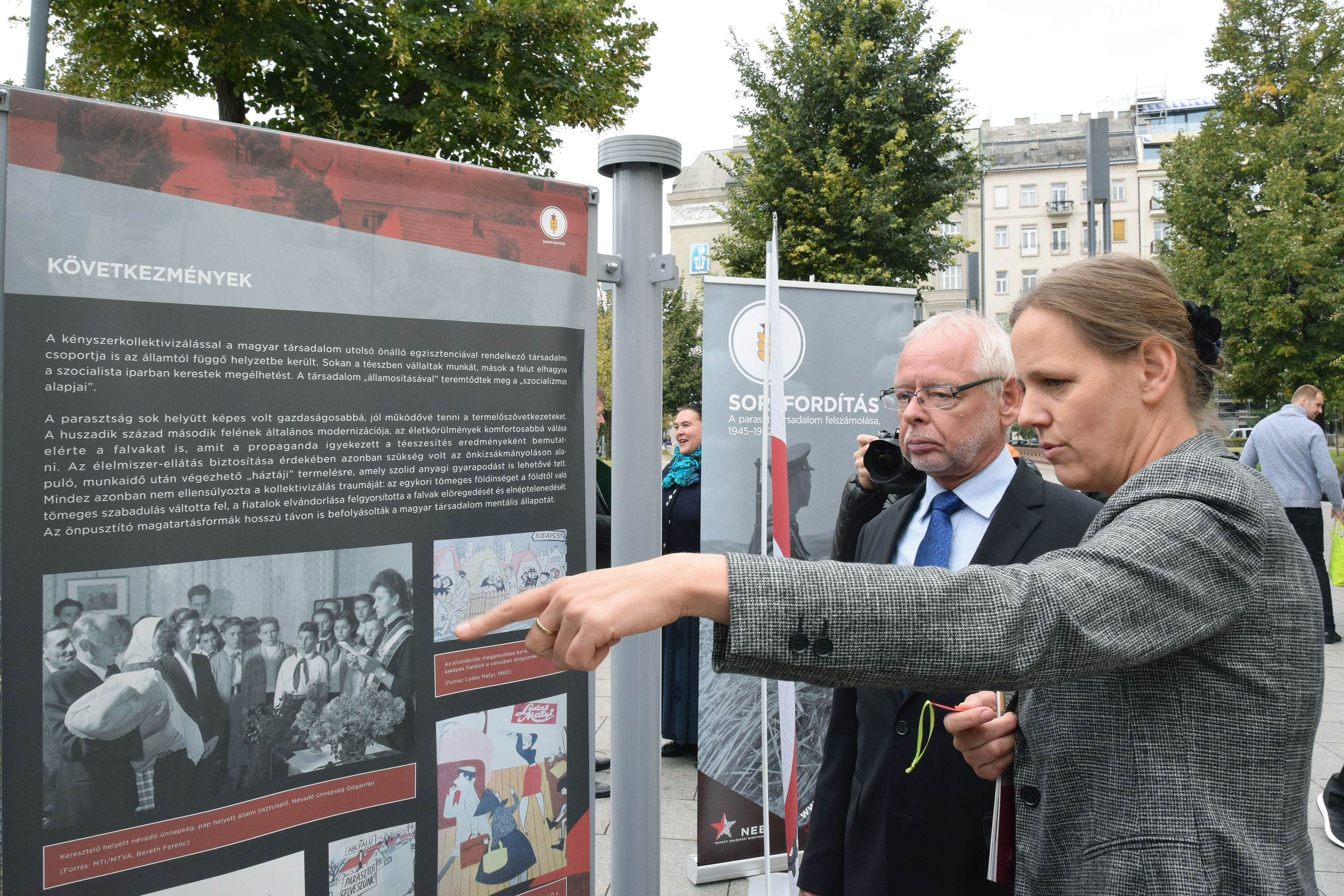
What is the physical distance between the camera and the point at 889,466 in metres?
2.36

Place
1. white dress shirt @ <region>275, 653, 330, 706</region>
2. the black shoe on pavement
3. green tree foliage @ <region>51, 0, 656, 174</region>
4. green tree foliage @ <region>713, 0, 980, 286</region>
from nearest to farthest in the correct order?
white dress shirt @ <region>275, 653, 330, 706</region>, the black shoe on pavement, green tree foliage @ <region>51, 0, 656, 174</region>, green tree foliage @ <region>713, 0, 980, 286</region>

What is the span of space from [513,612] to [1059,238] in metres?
62.4

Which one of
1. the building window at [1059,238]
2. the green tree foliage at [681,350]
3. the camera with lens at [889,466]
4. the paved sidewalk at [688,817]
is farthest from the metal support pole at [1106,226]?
the building window at [1059,238]

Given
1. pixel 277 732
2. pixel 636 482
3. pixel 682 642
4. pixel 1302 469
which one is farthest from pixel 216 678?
pixel 1302 469

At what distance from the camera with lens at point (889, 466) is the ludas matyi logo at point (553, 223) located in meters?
1.03

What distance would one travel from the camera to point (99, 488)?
1.41 meters

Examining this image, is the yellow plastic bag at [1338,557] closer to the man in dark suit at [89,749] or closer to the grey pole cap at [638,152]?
the grey pole cap at [638,152]

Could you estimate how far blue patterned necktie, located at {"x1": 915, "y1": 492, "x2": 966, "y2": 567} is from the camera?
206 centimetres

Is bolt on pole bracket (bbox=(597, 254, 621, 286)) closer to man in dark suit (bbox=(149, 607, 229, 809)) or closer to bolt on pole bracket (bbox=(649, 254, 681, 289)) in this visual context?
bolt on pole bracket (bbox=(649, 254, 681, 289))

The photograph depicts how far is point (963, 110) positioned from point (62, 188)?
16.1m

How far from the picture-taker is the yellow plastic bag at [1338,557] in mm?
6383

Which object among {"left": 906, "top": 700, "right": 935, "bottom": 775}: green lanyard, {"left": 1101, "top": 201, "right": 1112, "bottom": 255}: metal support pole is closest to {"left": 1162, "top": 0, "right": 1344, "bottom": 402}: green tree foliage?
{"left": 1101, "top": 201, "right": 1112, "bottom": 255}: metal support pole

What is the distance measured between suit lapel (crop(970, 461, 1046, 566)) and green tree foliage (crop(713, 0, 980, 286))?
13.2 metres
